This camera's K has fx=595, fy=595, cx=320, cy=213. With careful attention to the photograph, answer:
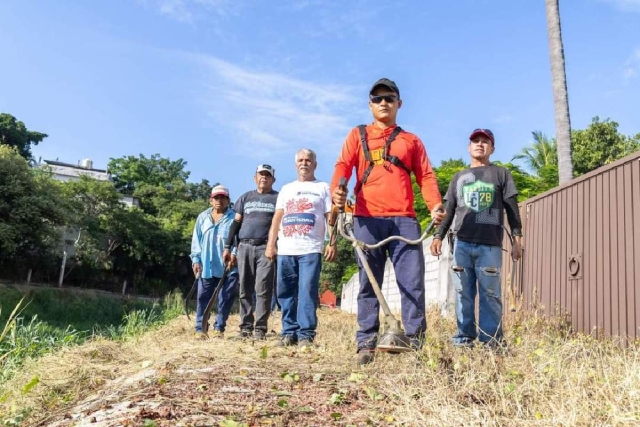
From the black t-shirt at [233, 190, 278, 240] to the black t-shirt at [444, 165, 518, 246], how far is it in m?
2.08

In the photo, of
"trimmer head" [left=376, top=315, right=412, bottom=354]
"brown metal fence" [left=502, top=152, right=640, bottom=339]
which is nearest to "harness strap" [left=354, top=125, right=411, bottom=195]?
"trimmer head" [left=376, top=315, right=412, bottom=354]

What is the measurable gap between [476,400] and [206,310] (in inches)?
155

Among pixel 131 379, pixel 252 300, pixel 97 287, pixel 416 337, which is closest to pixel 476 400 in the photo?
pixel 416 337

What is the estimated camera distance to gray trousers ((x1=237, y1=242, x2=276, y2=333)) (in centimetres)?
595

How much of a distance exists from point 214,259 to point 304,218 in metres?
1.87

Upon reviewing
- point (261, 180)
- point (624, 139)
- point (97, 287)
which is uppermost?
point (624, 139)

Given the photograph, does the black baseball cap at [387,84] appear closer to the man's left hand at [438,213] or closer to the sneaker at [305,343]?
the man's left hand at [438,213]

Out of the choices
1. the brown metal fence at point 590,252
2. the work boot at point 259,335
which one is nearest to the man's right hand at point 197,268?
the work boot at point 259,335

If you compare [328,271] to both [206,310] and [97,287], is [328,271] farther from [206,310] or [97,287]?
[206,310]

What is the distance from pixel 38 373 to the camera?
4516mm

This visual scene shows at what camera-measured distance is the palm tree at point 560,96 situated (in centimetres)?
1068

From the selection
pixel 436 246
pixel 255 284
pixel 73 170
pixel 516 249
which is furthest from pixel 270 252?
pixel 73 170

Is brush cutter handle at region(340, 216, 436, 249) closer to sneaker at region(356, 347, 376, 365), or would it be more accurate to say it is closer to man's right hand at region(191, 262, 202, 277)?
sneaker at region(356, 347, 376, 365)

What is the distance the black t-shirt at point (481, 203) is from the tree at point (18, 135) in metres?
50.5
